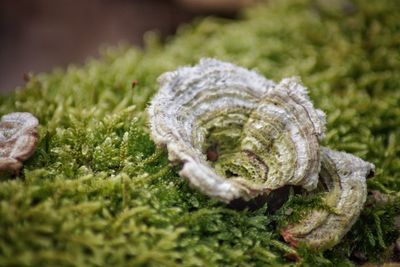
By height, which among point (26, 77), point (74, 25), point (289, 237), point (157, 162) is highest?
point (74, 25)

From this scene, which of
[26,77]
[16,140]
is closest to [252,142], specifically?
[16,140]

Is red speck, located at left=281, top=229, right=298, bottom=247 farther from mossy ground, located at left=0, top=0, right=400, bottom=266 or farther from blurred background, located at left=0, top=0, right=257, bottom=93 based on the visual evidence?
blurred background, located at left=0, top=0, right=257, bottom=93

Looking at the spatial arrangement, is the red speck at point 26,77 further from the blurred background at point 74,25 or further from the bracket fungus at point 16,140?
the blurred background at point 74,25

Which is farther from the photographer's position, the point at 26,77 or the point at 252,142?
the point at 26,77

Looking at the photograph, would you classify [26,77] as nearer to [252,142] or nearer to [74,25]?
[252,142]

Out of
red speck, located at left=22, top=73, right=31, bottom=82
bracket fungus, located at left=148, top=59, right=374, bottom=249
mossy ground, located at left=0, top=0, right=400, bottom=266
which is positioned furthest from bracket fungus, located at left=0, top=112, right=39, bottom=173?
red speck, located at left=22, top=73, right=31, bottom=82

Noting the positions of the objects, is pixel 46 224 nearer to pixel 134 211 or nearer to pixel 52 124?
pixel 134 211

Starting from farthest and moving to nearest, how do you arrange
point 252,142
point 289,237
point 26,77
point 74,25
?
point 74,25 < point 26,77 < point 252,142 < point 289,237
